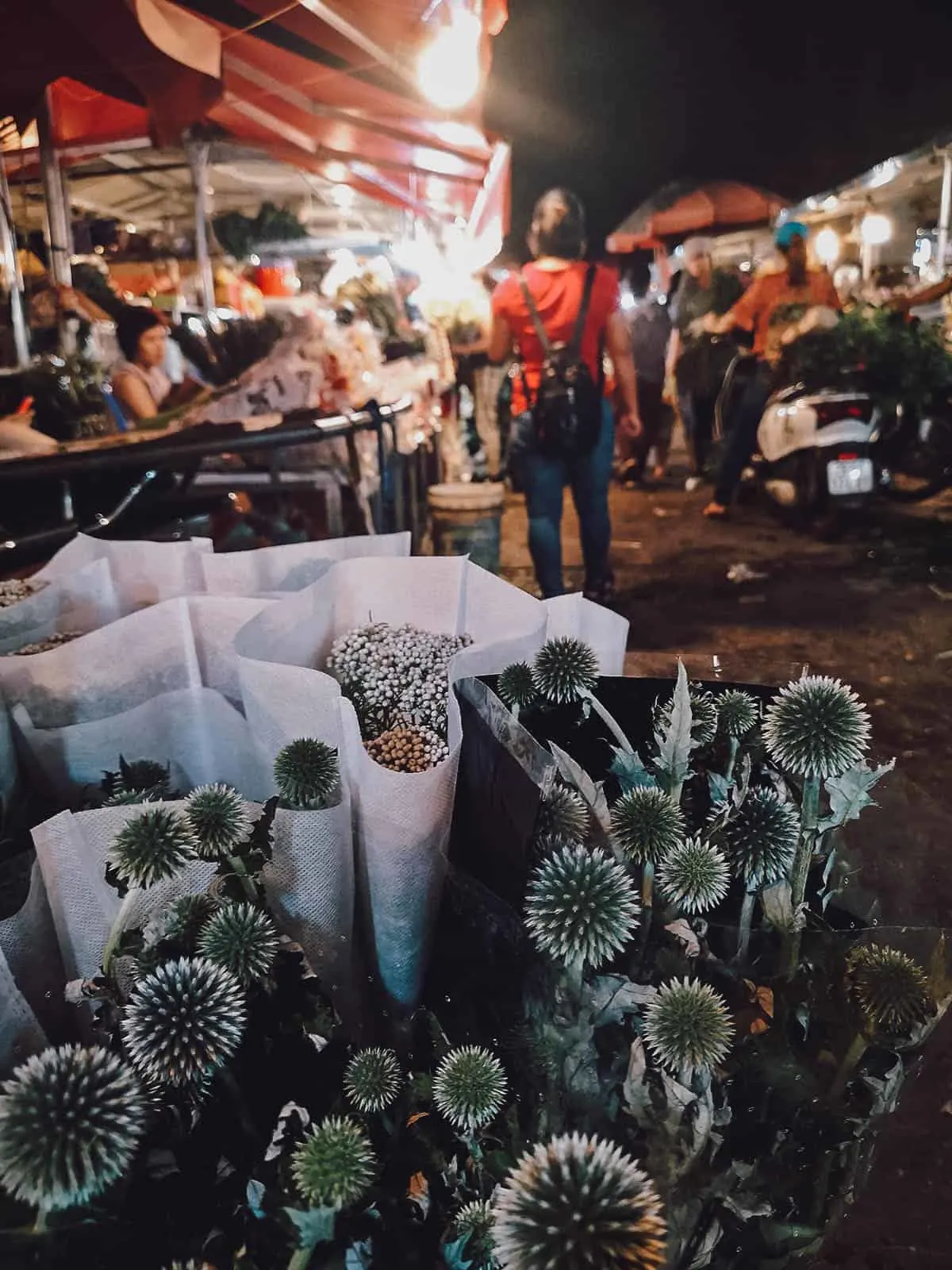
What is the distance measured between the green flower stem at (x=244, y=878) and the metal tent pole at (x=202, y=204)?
27.9 ft

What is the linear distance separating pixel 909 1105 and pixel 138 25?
227 inches

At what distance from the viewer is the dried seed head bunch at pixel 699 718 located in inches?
47.4

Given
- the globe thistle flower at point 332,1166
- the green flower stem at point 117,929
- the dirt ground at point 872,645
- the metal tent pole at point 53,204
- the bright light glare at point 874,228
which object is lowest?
the dirt ground at point 872,645

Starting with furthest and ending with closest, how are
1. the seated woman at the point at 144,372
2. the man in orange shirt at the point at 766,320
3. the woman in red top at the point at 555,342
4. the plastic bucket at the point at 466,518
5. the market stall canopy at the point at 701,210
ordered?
the market stall canopy at the point at 701,210
the man in orange shirt at the point at 766,320
the seated woman at the point at 144,372
the woman in red top at the point at 555,342
the plastic bucket at the point at 466,518

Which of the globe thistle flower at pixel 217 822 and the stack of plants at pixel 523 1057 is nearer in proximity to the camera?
the stack of plants at pixel 523 1057

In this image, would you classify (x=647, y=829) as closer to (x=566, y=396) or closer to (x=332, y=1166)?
(x=332, y=1166)

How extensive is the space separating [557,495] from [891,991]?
15.1 feet

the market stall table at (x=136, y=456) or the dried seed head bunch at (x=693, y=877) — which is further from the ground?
the market stall table at (x=136, y=456)

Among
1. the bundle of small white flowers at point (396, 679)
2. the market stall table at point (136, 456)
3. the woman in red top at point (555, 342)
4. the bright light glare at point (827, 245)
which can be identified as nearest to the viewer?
the bundle of small white flowers at point (396, 679)

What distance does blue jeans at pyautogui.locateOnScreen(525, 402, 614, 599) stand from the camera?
17.6ft

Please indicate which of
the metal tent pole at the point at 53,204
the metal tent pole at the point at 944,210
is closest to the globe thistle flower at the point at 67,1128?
the metal tent pole at the point at 53,204

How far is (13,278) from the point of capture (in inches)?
272

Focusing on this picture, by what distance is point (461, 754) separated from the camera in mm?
1227

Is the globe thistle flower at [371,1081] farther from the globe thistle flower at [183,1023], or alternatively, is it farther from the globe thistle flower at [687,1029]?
the globe thistle flower at [687,1029]
